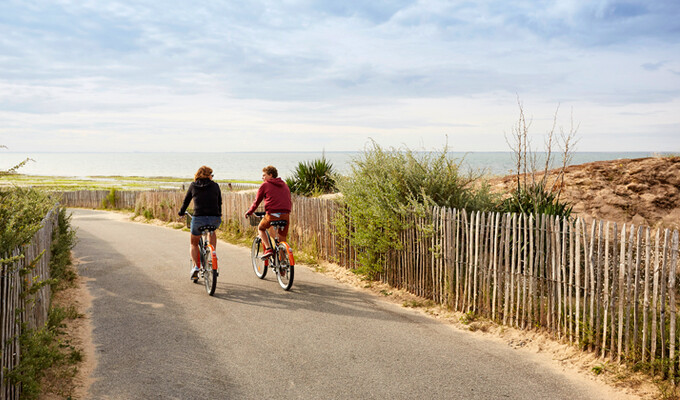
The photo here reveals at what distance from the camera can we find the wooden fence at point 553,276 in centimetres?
497

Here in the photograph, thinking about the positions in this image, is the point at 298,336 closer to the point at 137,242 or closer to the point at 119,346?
the point at 119,346

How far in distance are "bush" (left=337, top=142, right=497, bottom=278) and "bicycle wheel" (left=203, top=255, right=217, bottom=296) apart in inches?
104

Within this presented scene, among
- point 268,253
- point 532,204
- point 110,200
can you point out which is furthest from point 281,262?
point 110,200

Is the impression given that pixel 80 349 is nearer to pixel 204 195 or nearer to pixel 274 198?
pixel 204 195

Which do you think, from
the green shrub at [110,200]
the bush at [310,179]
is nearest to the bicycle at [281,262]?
the bush at [310,179]

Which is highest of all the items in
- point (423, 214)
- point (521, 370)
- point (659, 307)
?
point (423, 214)

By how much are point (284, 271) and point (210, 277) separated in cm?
125

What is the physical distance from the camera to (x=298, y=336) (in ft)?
20.4

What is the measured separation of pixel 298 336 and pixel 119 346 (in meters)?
2.11

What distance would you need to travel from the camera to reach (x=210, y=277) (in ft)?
27.3

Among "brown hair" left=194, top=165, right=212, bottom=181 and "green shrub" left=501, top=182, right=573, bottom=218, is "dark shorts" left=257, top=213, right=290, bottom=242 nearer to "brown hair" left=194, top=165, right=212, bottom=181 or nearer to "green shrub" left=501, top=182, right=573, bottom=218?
"brown hair" left=194, top=165, right=212, bottom=181

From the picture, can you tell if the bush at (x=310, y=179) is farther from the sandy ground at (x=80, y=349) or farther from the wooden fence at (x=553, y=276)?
the sandy ground at (x=80, y=349)

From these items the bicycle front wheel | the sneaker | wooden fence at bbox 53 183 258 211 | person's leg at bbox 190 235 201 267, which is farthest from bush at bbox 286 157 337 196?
wooden fence at bbox 53 183 258 211

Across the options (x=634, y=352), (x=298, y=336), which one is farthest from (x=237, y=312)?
(x=634, y=352)
